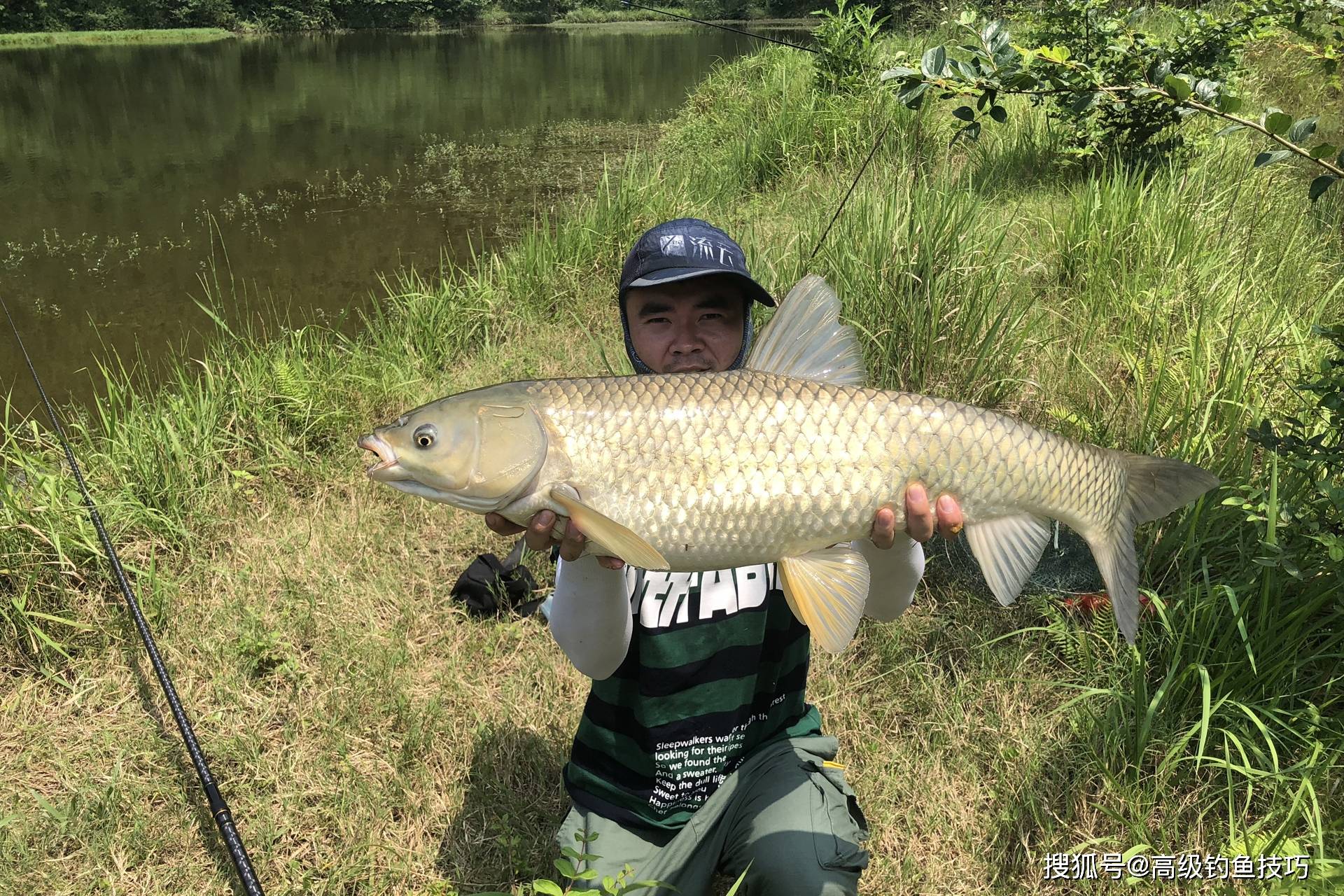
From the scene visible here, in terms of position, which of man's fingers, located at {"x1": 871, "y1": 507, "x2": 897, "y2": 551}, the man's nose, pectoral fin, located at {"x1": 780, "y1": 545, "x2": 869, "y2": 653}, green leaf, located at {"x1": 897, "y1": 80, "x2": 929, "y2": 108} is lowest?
pectoral fin, located at {"x1": 780, "y1": 545, "x2": 869, "y2": 653}

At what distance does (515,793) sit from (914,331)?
1.83 m

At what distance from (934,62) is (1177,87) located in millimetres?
455

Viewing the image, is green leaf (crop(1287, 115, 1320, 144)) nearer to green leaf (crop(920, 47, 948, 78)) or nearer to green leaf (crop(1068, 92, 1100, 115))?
green leaf (crop(1068, 92, 1100, 115))

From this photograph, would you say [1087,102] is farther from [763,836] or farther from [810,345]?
[763,836]

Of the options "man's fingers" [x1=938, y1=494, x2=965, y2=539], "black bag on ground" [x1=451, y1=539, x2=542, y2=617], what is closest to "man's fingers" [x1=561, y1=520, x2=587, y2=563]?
"man's fingers" [x1=938, y1=494, x2=965, y2=539]

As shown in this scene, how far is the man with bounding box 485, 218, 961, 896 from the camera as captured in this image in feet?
4.80

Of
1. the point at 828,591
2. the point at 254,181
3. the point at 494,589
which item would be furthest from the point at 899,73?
the point at 254,181

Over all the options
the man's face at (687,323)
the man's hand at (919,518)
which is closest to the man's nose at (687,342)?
the man's face at (687,323)

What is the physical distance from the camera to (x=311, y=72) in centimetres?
1927

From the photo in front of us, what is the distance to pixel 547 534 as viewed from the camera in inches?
50.4

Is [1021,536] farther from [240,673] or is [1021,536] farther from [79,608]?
[79,608]

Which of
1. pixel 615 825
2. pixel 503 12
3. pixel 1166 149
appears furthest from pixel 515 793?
pixel 503 12

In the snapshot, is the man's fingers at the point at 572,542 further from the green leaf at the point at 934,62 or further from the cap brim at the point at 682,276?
the green leaf at the point at 934,62

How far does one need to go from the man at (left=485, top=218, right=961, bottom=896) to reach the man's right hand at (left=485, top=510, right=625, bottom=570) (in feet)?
0.23
